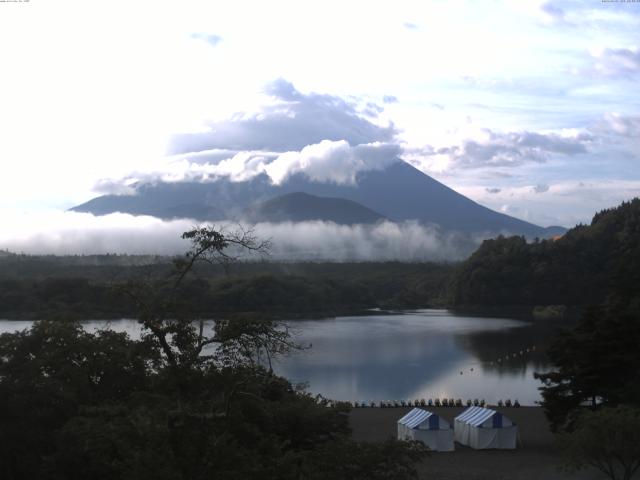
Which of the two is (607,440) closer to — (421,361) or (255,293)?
(421,361)

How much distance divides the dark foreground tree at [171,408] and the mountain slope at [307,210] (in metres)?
150

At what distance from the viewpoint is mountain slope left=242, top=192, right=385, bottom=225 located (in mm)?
161250

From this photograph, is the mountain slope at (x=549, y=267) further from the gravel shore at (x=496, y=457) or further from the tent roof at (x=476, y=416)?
the tent roof at (x=476, y=416)

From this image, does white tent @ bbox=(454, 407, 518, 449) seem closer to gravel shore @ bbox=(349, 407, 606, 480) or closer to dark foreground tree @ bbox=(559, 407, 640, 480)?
gravel shore @ bbox=(349, 407, 606, 480)

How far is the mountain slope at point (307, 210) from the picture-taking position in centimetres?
16125

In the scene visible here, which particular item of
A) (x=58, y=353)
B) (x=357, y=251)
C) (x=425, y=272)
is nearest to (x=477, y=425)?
(x=58, y=353)

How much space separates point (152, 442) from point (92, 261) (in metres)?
82.9

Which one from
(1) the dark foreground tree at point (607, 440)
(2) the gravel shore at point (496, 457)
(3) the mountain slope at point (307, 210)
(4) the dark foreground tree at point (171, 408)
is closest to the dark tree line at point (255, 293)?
(2) the gravel shore at point (496, 457)

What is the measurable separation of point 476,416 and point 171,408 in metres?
9.12

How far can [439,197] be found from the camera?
7313 inches

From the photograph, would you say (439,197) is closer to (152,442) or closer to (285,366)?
(285,366)

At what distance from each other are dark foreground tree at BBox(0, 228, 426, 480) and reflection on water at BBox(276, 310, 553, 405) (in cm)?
Result: 973

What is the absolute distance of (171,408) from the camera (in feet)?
18.3

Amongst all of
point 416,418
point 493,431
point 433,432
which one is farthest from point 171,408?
point 493,431
